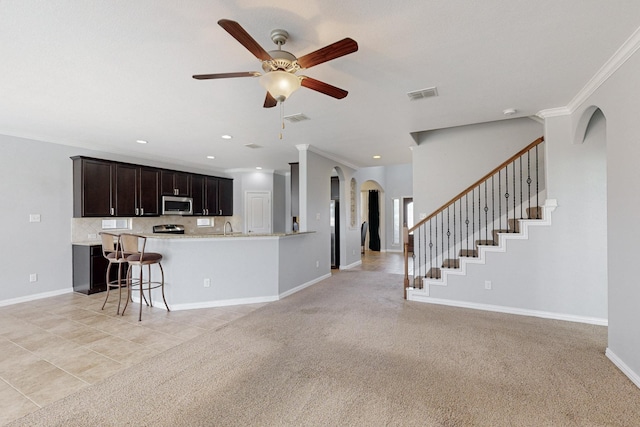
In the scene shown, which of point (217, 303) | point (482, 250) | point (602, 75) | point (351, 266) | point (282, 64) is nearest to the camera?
point (282, 64)

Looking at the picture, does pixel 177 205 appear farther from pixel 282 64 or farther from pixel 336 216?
pixel 282 64

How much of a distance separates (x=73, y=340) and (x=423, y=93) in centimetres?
441

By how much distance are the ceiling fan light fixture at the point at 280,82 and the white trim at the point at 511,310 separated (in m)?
3.50

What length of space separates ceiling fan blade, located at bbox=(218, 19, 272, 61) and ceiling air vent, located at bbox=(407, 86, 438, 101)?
173cm

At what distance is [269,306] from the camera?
4.18 meters

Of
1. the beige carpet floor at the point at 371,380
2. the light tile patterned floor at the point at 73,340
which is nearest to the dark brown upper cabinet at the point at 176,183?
the light tile patterned floor at the point at 73,340

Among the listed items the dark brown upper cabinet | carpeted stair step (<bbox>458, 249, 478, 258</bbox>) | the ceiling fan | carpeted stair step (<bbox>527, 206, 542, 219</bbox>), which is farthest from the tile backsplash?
carpeted stair step (<bbox>527, 206, 542, 219</bbox>)

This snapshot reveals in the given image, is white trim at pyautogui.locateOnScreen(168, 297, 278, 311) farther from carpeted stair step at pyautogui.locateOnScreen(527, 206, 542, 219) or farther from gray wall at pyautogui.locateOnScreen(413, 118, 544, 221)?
carpeted stair step at pyautogui.locateOnScreen(527, 206, 542, 219)

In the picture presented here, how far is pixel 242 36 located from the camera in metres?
1.68

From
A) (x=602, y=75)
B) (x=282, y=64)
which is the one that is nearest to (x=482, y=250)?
(x=602, y=75)

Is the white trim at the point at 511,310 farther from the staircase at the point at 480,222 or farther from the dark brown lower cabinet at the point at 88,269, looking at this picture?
the dark brown lower cabinet at the point at 88,269

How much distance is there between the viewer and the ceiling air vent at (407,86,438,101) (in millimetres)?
2998

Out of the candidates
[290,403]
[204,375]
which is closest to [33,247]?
[204,375]

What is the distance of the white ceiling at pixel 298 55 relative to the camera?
1.85 meters
